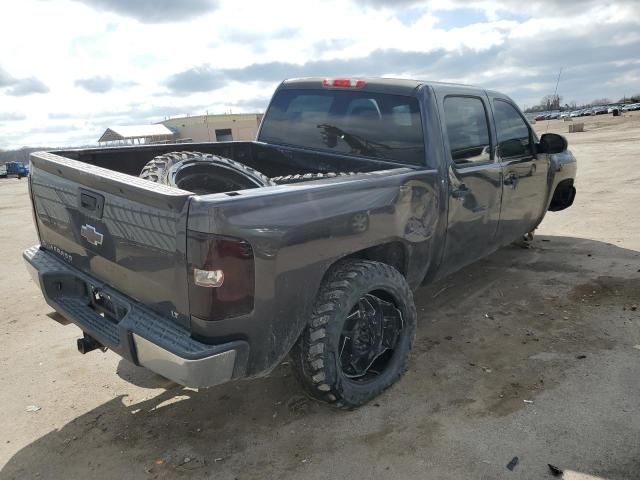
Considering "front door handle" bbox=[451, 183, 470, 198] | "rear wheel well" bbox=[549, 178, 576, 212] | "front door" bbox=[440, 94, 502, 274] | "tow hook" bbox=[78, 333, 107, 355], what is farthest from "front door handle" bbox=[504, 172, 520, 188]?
"tow hook" bbox=[78, 333, 107, 355]

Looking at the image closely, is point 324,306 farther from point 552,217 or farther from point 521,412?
point 552,217

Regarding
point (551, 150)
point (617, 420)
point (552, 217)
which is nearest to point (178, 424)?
point (617, 420)

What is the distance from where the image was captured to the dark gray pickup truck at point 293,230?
2.30 metres

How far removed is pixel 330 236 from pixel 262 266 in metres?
0.48

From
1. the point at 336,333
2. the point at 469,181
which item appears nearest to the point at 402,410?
the point at 336,333

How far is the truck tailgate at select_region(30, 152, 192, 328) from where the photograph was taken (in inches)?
90.5

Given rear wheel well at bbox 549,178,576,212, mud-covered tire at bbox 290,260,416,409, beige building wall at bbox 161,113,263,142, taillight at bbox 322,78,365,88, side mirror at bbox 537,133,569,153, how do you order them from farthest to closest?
beige building wall at bbox 161,113,263,142 → rear wheel well at bbox 549,178,576,212 → side mirror at bbox 537,133,569,153 → taillight at bbox 322,78,365,88 → mud-covered tire at bbox 290,260,416,409

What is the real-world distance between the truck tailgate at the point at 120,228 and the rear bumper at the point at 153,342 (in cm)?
6

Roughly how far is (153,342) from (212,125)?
58464 mm

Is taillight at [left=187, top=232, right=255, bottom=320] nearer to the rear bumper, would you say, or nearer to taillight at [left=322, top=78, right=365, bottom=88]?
the rear bumper

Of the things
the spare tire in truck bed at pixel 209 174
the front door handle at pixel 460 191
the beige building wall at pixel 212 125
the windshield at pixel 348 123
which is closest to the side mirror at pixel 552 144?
the front door handle at pixel 460 191

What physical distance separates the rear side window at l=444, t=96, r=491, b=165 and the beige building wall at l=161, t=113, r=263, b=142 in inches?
2100

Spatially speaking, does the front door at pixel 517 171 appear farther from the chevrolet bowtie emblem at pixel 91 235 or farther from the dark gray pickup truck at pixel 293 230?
the chevrolet bowtie emblem at pixel 91 235

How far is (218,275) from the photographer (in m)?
2.23
